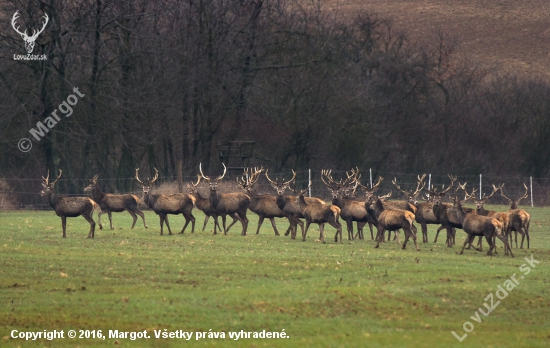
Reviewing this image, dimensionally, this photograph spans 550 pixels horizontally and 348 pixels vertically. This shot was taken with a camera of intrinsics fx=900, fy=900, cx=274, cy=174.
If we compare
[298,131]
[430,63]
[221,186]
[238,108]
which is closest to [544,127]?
[430,63]

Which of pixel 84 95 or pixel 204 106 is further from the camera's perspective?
pixel 204 106

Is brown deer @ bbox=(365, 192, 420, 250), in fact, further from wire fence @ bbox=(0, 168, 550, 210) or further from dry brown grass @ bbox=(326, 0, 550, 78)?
dry brown grass @ bbox=(326, 0, 550, 78)

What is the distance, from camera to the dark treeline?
4272 cm

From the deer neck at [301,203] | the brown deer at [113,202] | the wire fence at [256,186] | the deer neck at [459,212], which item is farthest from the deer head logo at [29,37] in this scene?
the deer neck at [459,212]

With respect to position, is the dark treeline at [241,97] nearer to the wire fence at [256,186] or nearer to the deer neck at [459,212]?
the wire fence at [256,186]

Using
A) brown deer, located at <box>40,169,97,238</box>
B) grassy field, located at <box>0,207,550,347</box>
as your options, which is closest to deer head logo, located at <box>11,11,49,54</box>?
brown deer, located at <box>40,169,97,238</box>

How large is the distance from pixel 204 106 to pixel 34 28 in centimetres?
1087

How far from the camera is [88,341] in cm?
1329

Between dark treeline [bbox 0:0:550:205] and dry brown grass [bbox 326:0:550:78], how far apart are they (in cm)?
3135

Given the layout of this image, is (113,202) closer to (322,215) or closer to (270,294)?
(322,215)

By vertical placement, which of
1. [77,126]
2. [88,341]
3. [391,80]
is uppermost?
[391,80]

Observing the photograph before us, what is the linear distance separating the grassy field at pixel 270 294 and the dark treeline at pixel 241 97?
2013 cm

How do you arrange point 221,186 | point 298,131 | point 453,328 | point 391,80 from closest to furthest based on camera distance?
point 453,328
point 221,186
point 298,131
point 391,80

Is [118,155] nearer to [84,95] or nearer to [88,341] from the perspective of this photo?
[84,95]
